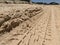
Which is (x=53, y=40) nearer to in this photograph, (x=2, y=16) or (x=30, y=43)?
(x=30, y=43)

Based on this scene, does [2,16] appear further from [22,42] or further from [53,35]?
[53,35]

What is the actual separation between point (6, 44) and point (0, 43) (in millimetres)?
169

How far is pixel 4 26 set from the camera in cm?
544

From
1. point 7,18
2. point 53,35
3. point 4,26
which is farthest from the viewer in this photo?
point 53,35

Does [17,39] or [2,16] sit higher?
[2,16]

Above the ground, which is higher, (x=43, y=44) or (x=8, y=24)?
(x=8, y=24)

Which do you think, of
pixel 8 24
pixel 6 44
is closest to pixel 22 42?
pixel 6 44

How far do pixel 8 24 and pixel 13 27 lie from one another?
2.38 ft

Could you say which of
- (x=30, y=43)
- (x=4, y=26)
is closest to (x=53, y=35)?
(x=30, y=43)

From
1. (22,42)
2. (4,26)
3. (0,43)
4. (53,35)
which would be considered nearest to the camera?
(0,43)

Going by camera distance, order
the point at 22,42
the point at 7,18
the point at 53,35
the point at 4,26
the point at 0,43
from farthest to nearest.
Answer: the point at 53,35
the point at 7,18
the point at 4,26
the point at 22,42
the point at 0,43

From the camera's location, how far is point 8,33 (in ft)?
18.5

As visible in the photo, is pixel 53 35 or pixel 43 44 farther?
pixel 53 35

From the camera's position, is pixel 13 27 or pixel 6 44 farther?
pixel 13 27
